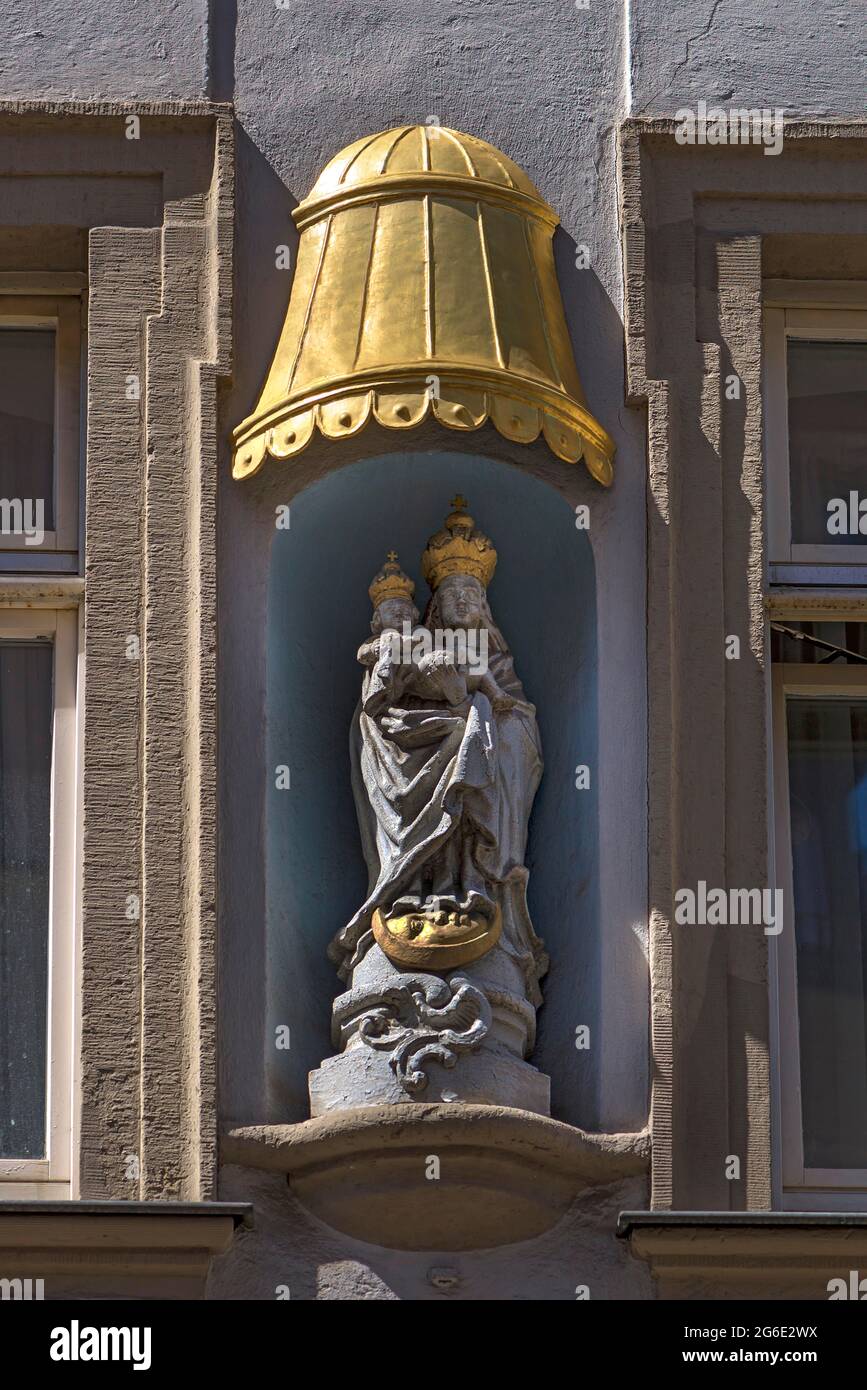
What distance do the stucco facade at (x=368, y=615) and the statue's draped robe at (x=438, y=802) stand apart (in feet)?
0.49

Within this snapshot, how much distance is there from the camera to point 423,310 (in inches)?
378

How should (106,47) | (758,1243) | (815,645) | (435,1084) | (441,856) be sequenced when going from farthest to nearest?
1. (106,47)
2. (815,645)
3. (441,856)
4. (435,1084)
5. (758,1243)

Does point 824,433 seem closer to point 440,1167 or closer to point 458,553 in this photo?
point 458,553

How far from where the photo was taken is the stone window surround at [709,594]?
9.13 meters

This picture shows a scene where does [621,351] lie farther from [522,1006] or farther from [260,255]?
[522,1006]

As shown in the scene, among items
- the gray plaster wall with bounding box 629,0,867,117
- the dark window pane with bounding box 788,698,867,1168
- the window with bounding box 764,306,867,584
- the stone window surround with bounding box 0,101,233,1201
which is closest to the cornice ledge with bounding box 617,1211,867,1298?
the dark window pane with bounding box 788,698,867,1168

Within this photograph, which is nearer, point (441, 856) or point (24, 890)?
point (441, 856)

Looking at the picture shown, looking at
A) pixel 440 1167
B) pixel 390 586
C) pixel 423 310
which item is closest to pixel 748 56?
pixel 423 310

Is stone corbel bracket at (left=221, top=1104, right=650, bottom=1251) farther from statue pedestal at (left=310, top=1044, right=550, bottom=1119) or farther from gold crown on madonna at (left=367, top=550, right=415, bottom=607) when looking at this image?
gold crown on madonna at (left=367, top=550, right=415, bottom=607)

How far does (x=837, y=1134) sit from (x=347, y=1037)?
116 centimetres

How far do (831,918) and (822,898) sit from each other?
2.1 inches

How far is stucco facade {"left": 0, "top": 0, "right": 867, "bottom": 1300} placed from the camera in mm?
8961

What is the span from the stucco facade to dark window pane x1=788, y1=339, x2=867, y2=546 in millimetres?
187
